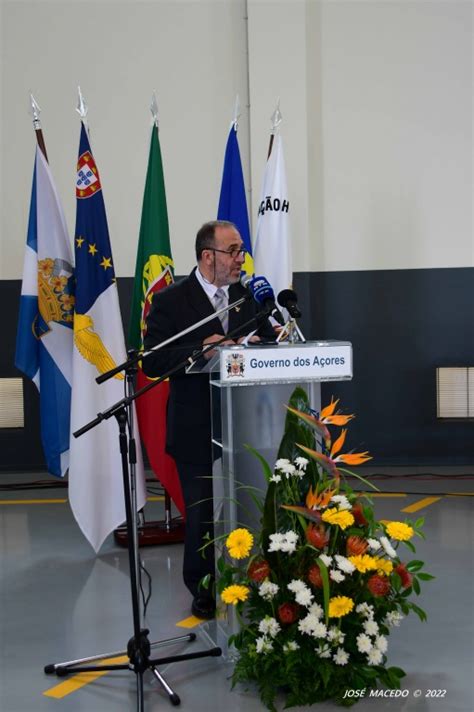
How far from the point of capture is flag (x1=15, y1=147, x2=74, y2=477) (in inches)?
215

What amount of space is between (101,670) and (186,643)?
0.43 meters

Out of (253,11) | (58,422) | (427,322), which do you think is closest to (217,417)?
(58,422)

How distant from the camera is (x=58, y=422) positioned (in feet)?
18.2

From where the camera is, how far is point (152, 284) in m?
5.43

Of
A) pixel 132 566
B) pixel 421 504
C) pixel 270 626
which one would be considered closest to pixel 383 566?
pixel 270 626

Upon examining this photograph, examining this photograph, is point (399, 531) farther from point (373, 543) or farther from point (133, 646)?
point (133, 646)

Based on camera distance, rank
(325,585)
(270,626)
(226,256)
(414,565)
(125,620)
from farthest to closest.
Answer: (125,620) → (226,256) → (414,565) → (270,626) → (325,585)

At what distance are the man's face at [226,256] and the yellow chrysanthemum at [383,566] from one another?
57.8 inches

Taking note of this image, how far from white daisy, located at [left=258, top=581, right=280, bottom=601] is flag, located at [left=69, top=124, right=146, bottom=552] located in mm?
2314

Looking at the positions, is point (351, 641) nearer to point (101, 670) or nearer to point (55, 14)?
point (101, 670)

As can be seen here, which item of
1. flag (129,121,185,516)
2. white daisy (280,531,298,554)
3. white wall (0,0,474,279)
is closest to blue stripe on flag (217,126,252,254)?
flag (129,121,185,516)

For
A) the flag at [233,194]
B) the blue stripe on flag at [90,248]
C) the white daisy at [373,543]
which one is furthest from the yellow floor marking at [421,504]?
the white daisy at [373,543]

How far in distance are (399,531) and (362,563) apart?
22 centimetres

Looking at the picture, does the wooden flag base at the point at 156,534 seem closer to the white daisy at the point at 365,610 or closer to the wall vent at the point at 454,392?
the white daisy at the point at 365,610
